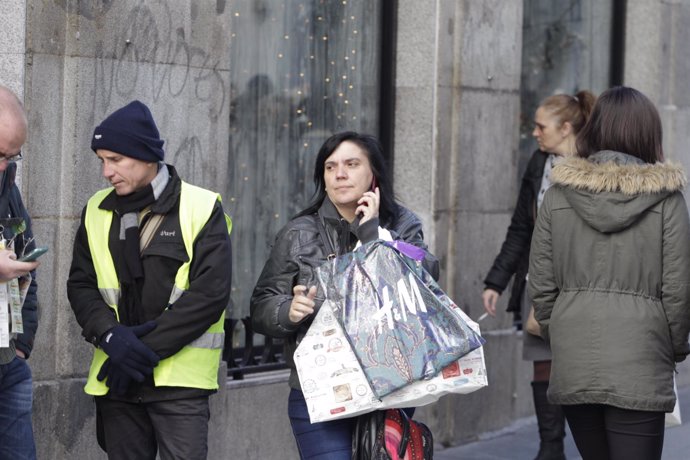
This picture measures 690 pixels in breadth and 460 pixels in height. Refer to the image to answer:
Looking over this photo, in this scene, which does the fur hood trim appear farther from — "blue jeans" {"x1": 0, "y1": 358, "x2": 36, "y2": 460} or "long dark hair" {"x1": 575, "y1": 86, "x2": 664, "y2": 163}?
"blue jeans" {"x1": 0, "y1": 358, "x2": 36, "y2": 460}

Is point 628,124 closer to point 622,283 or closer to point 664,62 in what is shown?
point 622,283

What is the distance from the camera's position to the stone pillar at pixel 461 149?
8.62m

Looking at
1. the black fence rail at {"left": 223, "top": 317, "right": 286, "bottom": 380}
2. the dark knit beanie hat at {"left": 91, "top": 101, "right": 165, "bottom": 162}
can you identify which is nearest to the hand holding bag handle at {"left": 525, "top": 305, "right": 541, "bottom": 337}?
the black fence rail at {"left": 223, "top": 317, "right": 286, "bottom": 380}

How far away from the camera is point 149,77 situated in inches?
259

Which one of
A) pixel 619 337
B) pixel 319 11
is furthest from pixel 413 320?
pixel 319 11

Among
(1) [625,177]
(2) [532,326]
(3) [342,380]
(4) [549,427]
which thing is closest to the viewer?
(3) [342,380]

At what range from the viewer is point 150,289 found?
4.93m

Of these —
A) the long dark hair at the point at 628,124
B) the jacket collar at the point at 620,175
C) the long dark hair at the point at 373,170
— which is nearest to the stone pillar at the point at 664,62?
the long dark hair at the point at 628,124

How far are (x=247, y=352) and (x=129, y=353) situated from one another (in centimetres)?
293

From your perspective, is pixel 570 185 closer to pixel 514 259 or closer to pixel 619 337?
pixel 619 337

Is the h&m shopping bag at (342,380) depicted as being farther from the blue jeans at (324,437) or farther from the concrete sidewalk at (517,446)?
the concrete sidewalk at (517,446)

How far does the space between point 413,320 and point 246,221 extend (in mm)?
3393

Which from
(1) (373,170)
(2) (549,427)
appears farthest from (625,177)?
(2) (549,427)

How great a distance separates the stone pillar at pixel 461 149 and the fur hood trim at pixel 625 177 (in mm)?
3291
